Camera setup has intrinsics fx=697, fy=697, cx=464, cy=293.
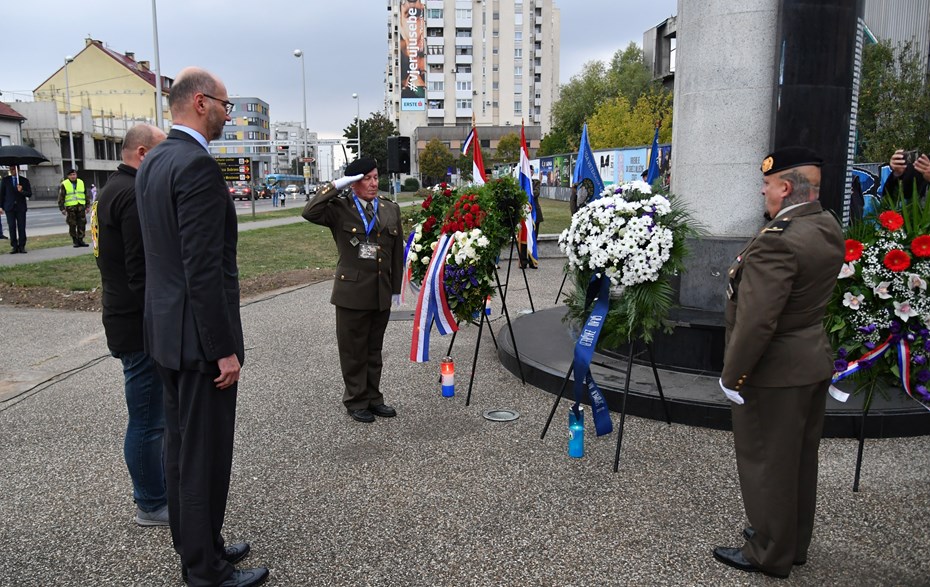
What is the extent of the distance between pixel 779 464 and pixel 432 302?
348 cm

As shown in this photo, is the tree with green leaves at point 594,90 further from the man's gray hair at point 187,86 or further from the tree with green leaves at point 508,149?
the man's gray hair at point 187,86

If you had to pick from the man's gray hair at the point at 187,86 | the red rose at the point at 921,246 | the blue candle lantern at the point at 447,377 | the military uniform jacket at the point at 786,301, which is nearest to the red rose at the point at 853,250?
the red rose at the point at 921,246

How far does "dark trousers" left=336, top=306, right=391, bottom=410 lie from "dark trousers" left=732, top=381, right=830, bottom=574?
3.24 metres

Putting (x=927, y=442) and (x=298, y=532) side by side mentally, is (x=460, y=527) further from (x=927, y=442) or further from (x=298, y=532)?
(x=927, y=442)

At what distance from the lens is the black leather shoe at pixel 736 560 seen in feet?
11.5

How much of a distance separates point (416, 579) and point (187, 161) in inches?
89.1

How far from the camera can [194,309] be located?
3.08 metres

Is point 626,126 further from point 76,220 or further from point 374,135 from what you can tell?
point 374,135

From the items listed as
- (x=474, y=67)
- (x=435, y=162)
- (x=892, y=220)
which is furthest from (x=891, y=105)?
→ (x=474, y=67)

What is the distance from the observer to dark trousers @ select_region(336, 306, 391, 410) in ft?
19.2

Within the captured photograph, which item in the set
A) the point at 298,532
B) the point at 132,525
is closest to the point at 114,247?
the point at 132,525

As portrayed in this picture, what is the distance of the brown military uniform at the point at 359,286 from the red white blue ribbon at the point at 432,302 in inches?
13.2

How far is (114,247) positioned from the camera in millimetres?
3943

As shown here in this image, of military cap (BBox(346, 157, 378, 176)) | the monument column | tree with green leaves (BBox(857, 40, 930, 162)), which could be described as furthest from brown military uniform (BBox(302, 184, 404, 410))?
tree with green leaves (BBox(857, 40, 930, 162))
